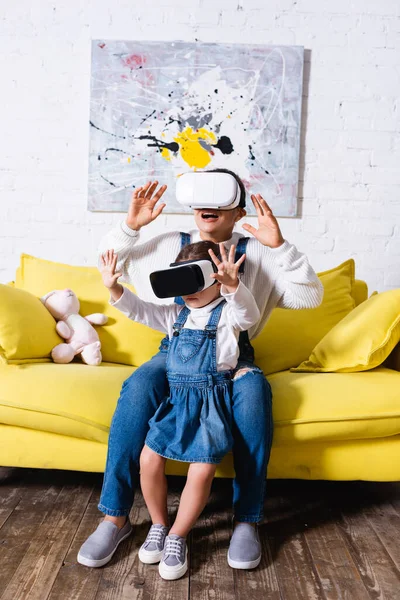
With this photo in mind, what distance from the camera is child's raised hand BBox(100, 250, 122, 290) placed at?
5.44 ft

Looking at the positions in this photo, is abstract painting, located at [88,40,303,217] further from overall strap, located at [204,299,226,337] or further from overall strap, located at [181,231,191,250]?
overall strap, located at [204,299,226,337]

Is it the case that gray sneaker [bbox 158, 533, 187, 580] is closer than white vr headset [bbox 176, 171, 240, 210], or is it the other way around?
gray sneaker [bbox 158, 533, 187, 580]

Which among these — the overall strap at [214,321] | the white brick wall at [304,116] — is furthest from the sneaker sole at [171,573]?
the white brick wall at [304,116]

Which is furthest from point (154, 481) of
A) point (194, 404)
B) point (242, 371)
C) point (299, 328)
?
point (299, 328)

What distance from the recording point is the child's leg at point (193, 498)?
1.50 metres

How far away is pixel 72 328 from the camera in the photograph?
2182 millimetres

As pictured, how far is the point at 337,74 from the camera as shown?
2.79 meters

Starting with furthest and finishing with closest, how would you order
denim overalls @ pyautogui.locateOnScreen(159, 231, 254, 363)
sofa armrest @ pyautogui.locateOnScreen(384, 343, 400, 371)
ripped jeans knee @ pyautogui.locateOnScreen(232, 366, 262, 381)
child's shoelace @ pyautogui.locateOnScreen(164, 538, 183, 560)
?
1. sofa armrest @ pyautogui.locateOnScreen(384, 343, 400, 371)
2. denim overalls @ pyautogui.locateOnScreen(159, 231, 254, 363)
3. ripped jeans knee @ pyautogui.locateOnScreen(232, 366, 262, 381)
4. child's shoelace @ pyautogui.locateOnScreen(164, 538, 183, 560)

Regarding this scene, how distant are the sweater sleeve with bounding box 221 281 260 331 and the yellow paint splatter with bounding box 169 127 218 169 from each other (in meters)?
1.31

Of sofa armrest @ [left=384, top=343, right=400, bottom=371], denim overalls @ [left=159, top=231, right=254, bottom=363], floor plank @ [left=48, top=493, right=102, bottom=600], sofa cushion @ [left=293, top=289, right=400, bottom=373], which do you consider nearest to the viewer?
floor plank @ [left=48, top=493, right=102, bottom=600]

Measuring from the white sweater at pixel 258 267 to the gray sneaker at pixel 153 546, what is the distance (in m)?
0.64

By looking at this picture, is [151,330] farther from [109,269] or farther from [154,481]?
[154,481]

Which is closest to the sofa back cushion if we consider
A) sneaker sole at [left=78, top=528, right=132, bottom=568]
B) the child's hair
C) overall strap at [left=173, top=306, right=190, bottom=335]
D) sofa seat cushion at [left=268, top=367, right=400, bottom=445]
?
sofa seat cushion at [left=268, top=367, right=400, bottom=445]

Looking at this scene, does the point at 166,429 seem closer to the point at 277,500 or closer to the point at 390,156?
the point at 277,500
